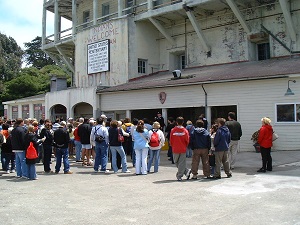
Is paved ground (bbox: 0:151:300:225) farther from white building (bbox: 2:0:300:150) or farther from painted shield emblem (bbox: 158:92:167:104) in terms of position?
painted shield emblem (bbox: 158:92:167:104)

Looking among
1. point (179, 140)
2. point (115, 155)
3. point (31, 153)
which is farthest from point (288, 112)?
point (31, 153)

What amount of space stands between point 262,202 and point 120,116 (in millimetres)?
17362

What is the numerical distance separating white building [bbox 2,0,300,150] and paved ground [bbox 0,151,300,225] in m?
5.18

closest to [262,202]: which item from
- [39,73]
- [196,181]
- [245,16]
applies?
[196,181]

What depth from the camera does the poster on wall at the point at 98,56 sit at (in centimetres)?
2569

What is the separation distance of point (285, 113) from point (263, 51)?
8046 mm

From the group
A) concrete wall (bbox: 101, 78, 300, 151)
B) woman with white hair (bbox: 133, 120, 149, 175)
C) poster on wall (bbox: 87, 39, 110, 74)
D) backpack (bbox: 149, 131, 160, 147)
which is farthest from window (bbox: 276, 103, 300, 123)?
poster on wall (bbox: 87, 39, 110, 74)

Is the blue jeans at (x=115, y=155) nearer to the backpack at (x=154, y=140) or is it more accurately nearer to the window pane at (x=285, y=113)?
the backpack at (x=154, y=140)

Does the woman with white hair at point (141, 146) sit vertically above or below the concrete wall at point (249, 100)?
below

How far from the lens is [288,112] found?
1500 cm

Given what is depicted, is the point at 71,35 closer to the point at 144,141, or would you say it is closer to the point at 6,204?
the point at 144,141

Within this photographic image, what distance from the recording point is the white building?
1583 centimetres

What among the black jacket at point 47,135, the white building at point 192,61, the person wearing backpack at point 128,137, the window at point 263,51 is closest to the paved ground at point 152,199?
the black jacket at point 47,135

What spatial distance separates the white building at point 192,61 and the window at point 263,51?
2.4 inches
